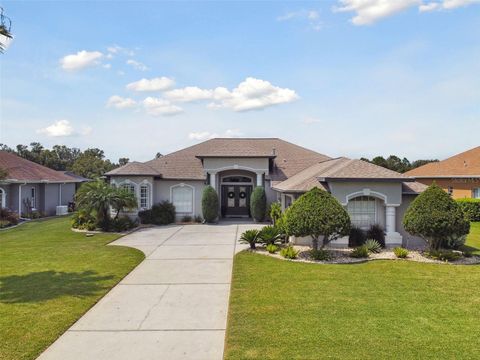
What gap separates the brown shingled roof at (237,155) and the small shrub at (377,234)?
9568 millimetres

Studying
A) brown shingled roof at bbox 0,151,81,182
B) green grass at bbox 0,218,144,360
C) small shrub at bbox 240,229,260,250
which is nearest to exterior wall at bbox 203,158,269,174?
green grass at bbox 0,218,144,360

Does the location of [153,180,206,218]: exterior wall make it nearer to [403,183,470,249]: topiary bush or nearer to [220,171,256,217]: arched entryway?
[220,171,256,217]: arched entryway

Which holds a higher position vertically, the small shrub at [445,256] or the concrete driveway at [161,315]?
the small shrub at [445,256]

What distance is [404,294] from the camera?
9.88m

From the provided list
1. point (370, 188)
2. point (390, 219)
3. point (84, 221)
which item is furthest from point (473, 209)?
point (84, 221)

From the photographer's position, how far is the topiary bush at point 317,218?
45.0ft

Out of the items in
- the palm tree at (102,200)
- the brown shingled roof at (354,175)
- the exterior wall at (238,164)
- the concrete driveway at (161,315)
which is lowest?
the concrete driveway at (161,315)

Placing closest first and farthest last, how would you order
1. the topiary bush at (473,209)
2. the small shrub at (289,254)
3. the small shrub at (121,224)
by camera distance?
1. the small shrub at (289,254)
2. the small shrub at (121,224)
3. the topiary bush at (473,209)

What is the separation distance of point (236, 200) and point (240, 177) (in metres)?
1.66

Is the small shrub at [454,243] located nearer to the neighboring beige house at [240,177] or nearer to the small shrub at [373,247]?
the neighboring beige house at [240,177]

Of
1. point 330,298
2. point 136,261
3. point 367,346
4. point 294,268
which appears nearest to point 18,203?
point 136,261

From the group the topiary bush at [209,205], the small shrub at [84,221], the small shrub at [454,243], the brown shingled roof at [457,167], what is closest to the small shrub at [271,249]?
the small shrub at [454,243]

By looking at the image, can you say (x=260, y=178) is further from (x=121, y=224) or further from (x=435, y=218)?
(x=435, y=218)

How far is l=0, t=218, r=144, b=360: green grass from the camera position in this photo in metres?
7.43
